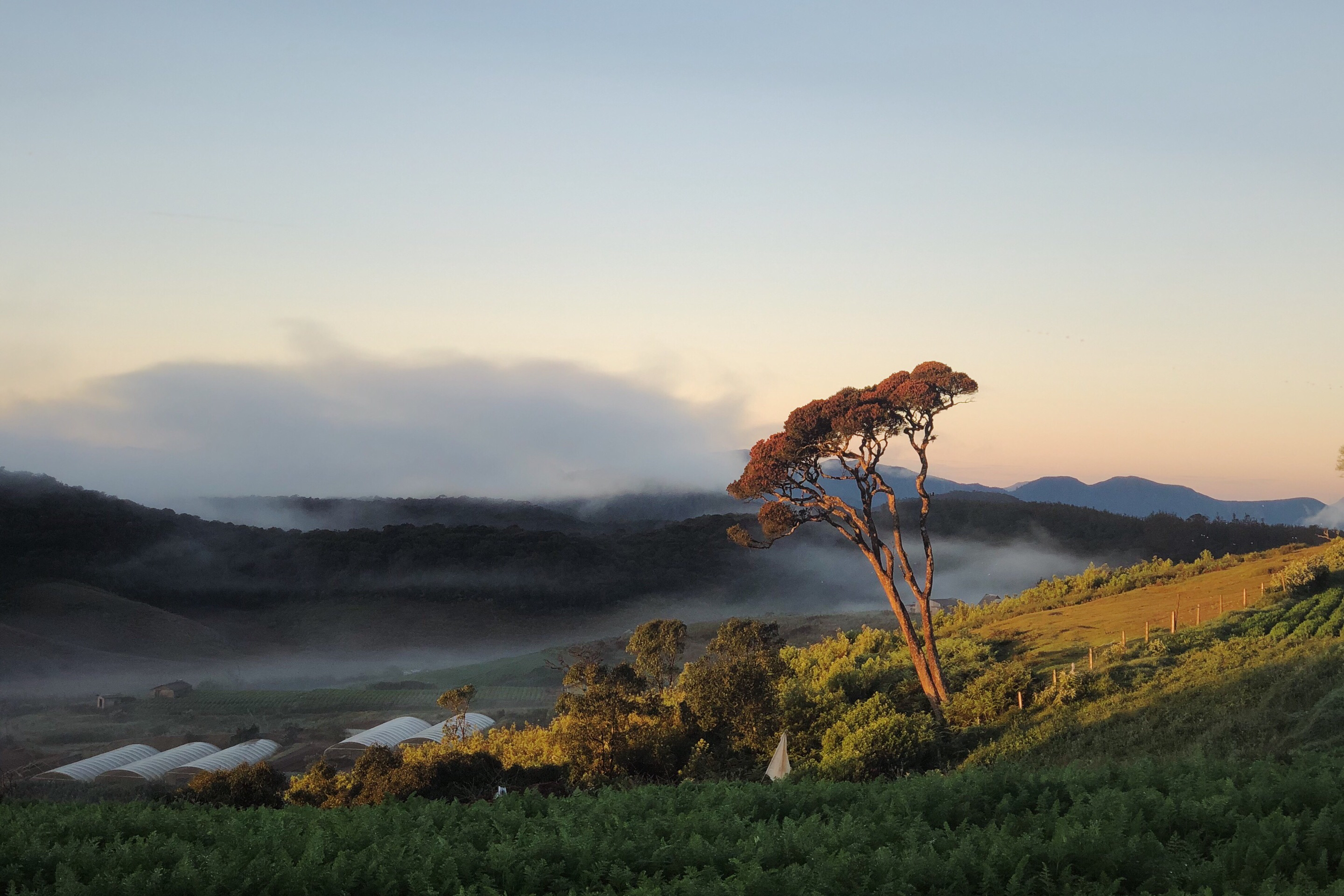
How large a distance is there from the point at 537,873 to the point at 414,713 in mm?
55675

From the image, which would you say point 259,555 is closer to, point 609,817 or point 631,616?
point 631,616

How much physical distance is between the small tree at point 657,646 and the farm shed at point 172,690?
56.1 m

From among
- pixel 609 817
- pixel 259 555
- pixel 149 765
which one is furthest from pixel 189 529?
pixel 609 817

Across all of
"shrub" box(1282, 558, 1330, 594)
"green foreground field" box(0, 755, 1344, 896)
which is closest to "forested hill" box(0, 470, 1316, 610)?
"shrub" box(1282, 558, 1330, 594)

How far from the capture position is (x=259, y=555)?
12925 centimetres

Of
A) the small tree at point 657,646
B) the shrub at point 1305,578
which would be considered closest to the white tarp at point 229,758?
the small tree at point 657,646

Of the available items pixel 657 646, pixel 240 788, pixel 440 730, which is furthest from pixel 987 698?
pixel 440 730

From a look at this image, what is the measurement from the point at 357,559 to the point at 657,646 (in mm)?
104552

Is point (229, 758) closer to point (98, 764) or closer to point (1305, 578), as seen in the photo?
point (98, 764)

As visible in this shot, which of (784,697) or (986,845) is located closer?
(986,845)

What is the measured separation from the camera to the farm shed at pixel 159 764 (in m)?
39.5

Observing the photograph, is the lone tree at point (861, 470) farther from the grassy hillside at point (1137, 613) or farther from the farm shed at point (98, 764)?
the farm shed at point (98, 764)

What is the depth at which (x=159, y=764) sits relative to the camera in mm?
41031

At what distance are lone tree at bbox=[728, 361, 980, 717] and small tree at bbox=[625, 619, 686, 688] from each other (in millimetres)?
5394
